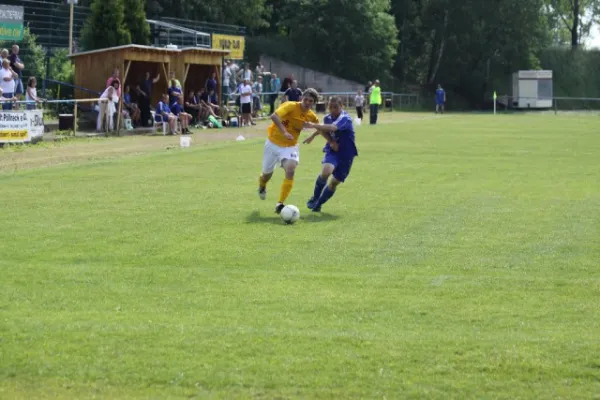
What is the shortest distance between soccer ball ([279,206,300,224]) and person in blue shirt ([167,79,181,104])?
831 inches

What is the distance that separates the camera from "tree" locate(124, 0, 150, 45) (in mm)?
40312

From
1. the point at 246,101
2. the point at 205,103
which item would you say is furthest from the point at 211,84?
the point at 246,101

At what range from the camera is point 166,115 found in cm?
3400

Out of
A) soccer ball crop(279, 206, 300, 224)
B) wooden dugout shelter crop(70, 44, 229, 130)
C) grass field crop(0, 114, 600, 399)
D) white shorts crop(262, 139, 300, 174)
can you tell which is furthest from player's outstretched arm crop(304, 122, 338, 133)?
wooden dugout shelter crop(70, 44, 229, 130)

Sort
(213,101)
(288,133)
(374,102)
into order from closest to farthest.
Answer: (288,133) < (213,101) < (374,102)

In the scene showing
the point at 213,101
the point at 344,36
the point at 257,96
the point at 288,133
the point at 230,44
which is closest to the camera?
the point at 288,133

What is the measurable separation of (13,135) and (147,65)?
36.0 ft

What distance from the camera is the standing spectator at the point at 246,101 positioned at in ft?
129

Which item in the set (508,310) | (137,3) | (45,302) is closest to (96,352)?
(45,302)

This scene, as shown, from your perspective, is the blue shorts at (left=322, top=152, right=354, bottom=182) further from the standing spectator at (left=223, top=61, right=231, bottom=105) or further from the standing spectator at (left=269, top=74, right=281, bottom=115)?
the standing spectator at (left=269, top=74, right=281, bottom=115)

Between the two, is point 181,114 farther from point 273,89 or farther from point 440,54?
point 440,54

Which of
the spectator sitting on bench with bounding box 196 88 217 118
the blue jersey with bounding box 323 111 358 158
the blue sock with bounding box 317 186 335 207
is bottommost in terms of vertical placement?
the blue sock with bounding box 317 186 335 207

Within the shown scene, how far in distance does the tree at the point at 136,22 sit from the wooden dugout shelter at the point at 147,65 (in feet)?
7.30

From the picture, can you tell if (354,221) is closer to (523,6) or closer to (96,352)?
(96,352)
